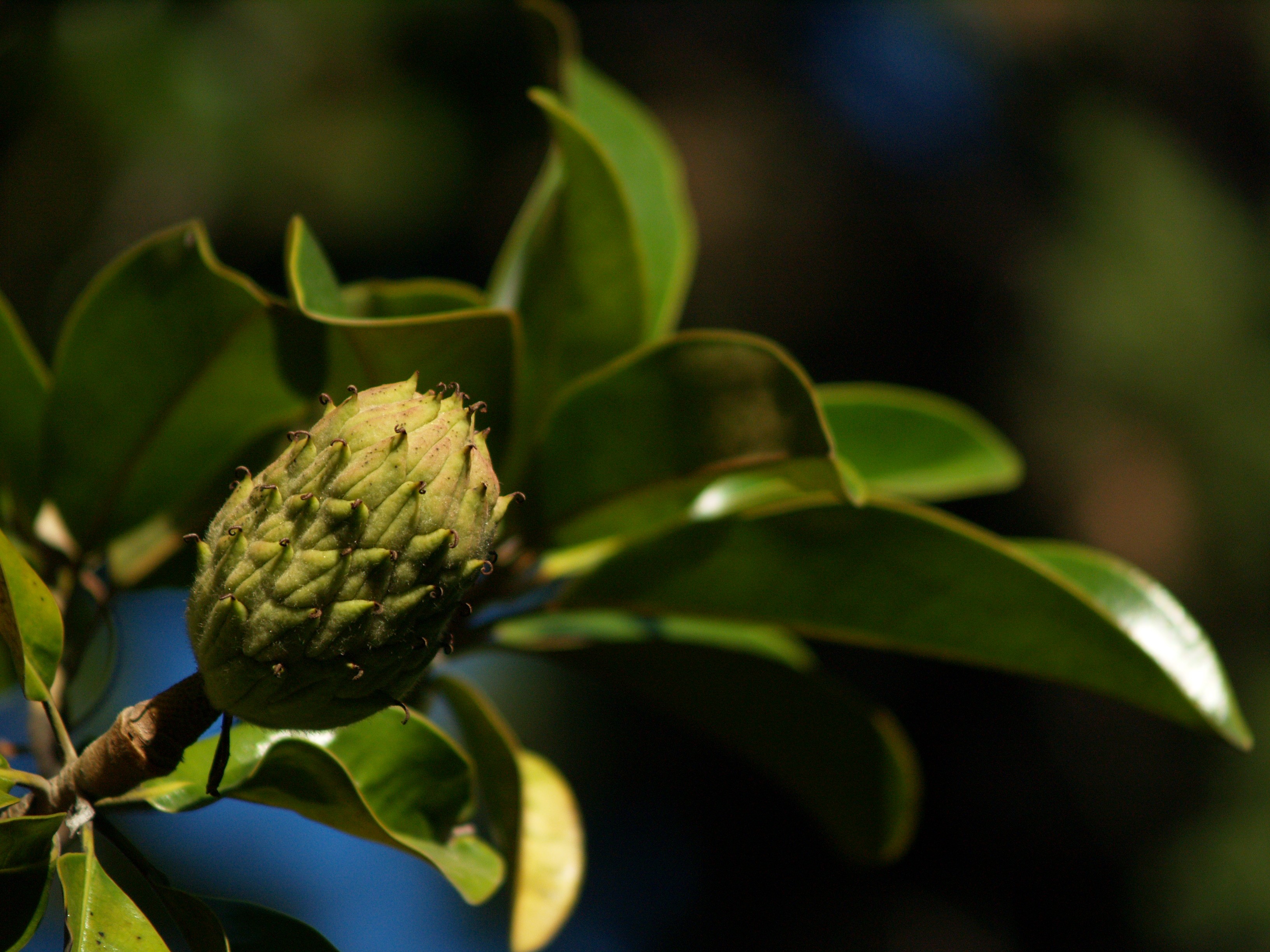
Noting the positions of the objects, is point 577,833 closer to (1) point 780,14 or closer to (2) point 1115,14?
(1) point 780,14

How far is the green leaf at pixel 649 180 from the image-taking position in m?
1.65

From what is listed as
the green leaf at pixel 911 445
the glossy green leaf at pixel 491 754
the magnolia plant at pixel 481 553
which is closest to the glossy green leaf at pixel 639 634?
the magnolia plant at pixel 481 553

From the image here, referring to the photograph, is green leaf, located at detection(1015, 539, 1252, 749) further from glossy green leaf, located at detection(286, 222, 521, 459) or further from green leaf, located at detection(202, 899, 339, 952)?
green leaf, located at detection(202, 899, 339, 952)

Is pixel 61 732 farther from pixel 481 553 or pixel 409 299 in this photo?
pixel 409 299

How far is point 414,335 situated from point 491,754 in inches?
21.4

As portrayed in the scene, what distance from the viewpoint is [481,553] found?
0.88 metres

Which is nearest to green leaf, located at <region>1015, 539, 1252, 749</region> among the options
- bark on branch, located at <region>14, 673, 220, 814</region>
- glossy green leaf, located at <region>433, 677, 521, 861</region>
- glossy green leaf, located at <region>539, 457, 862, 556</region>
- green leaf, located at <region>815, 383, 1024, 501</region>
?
green leaf, located at <region>815, 383, 1024, 501</region>

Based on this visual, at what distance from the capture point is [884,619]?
141cm

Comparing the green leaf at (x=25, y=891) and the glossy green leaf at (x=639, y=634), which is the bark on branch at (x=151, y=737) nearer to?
the green leaf at (x=25, y=891)

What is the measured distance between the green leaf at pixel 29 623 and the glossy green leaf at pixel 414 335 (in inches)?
13.7

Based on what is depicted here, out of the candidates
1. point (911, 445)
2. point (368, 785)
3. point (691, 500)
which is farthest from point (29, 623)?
point (911, 445)

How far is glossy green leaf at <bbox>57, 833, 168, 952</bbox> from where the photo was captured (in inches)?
33.9

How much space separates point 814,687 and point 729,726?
0.60 ft

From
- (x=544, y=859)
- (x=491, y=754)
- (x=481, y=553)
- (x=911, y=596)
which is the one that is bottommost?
(x=544, y=859)
